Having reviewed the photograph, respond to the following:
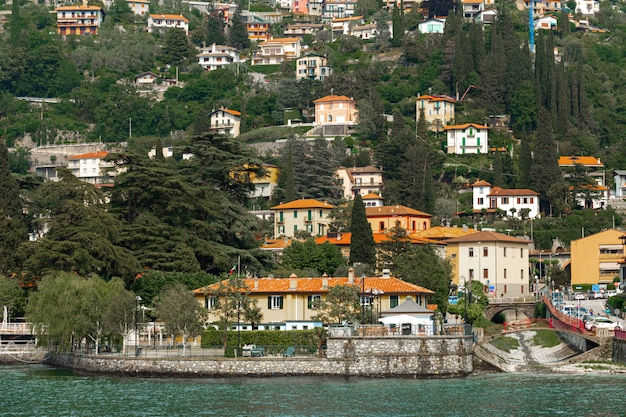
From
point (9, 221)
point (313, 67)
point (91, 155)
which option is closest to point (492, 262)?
point (9, 221)

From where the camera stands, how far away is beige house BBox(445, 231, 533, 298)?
111 meters

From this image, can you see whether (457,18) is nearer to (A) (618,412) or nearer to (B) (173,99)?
(B) (173,99)

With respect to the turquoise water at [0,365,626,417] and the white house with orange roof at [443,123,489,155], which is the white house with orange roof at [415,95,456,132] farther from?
the turquoise water at [0,365,626,417]

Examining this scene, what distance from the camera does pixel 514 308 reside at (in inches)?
4006

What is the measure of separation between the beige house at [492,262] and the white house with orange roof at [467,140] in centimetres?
4424

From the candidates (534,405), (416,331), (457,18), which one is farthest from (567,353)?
(457,18)

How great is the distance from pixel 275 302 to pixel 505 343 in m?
13.9

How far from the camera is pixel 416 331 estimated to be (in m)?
75.4

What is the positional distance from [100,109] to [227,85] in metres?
16.4

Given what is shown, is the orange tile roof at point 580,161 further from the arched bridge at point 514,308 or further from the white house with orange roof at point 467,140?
the arched bridge at point 514,308

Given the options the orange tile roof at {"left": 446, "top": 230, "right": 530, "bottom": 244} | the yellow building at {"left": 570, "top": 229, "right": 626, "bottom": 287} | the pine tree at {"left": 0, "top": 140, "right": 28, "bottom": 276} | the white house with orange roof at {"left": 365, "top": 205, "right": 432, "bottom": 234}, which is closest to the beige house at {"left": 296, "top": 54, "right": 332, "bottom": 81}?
the white house with orange roof at {"left": 365, "top": 205, "right": 432, "bottom": 234}

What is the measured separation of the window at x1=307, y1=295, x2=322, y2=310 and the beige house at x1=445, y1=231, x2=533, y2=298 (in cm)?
2905

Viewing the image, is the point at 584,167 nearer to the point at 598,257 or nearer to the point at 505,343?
the point at 598,257

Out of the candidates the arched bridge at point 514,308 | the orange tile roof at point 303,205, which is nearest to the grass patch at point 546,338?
the arched bridge at point 514,308
